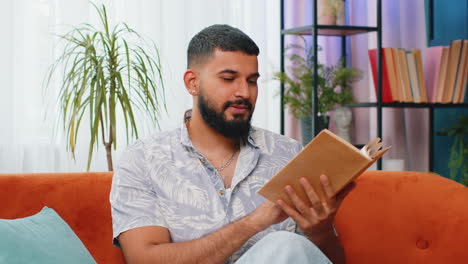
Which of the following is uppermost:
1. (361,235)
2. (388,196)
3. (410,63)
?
(410,63)

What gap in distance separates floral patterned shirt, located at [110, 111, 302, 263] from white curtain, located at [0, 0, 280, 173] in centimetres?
110

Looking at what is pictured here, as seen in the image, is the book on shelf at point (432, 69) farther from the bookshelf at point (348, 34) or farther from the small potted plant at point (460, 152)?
the small potted plant at point (460, 152)

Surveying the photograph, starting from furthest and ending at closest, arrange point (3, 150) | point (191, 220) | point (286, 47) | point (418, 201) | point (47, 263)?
A: 1. point (286, 47)
2. point (3, 150)
3. point (418, 201)
4. point (191, 220)
5. point (47, 263)

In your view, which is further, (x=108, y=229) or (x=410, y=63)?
(x=410, y=63)

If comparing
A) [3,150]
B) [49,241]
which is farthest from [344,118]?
[49,241]

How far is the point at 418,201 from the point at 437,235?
10cm

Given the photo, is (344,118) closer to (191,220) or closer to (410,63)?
(410,63)

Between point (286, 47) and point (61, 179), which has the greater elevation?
point (286, 47)

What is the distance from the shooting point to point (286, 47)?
322cm

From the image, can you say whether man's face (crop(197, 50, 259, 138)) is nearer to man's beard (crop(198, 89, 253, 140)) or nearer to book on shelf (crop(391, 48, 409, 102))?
man's beard (crop(198, 89, 253, 140))

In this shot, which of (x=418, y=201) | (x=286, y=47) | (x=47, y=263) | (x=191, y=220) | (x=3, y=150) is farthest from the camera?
(x=286, y=47)

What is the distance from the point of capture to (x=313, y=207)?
1.33 meters

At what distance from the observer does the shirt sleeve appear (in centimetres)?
149

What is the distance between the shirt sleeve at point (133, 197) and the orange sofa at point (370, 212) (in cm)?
13
